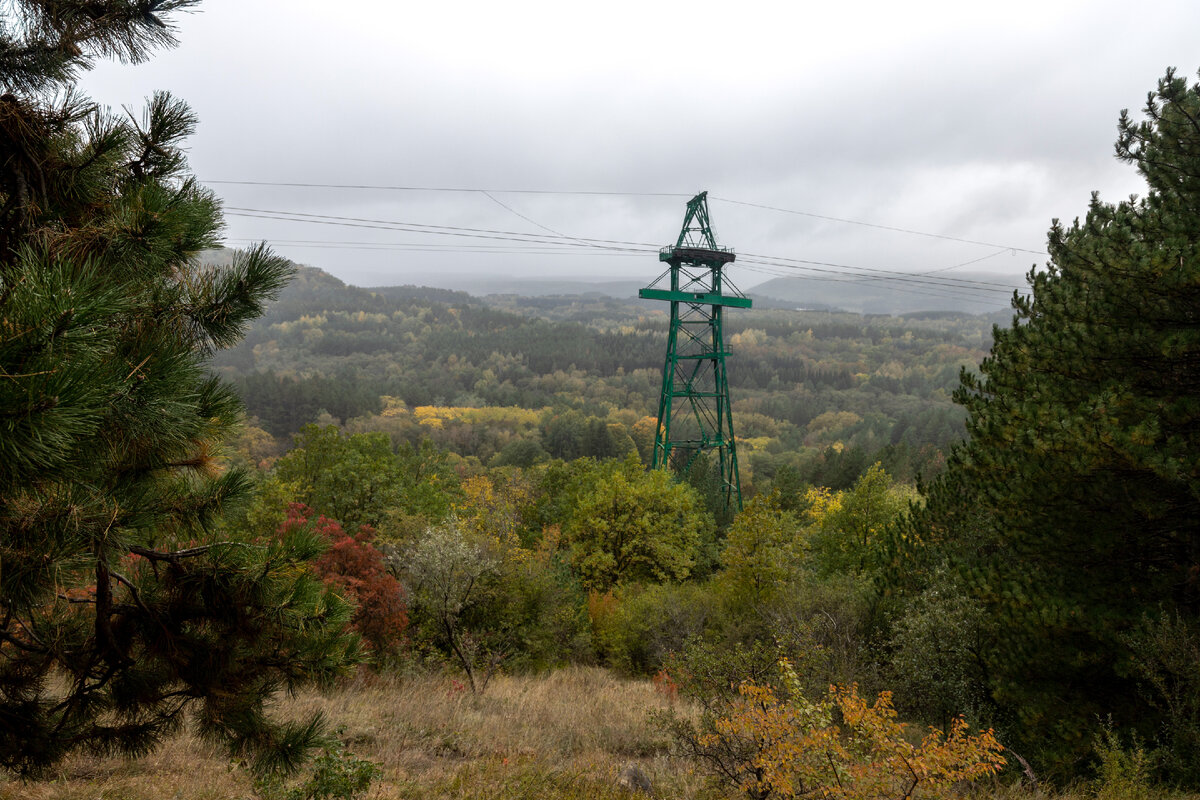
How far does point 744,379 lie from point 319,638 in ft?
526

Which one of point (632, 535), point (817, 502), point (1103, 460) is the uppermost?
point (1103, 460)

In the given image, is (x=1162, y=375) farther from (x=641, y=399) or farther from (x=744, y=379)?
(x=744, y=379)

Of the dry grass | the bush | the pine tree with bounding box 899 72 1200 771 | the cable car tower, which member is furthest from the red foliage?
the cable car tower

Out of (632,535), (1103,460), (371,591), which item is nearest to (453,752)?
(371,591)

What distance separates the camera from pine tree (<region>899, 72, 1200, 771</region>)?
7.35 metres

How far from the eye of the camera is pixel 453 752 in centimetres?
781

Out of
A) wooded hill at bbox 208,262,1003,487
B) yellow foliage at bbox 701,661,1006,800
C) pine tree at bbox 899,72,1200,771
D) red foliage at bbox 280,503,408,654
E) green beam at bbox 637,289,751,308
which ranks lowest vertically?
wooded hill at bbox 208,262,1003,487

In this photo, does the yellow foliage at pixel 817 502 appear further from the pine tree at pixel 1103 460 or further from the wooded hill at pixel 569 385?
the pine tree at pixel 1103 460

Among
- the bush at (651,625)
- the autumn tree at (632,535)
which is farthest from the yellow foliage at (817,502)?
the bush at (651,625)

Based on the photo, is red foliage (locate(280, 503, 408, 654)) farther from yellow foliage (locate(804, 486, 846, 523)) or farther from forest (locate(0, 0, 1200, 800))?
yellow foliage (locate(804, 486, 846, 523))

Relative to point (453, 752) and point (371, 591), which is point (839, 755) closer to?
point (453, 752)

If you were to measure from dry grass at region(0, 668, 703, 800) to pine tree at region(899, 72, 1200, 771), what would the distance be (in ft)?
17.5

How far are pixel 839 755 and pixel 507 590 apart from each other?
12.6 m

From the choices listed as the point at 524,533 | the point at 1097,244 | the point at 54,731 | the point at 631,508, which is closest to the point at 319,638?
the point at 54,731
